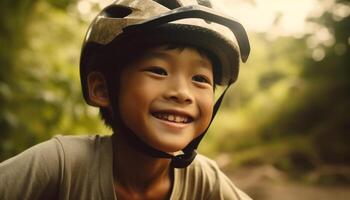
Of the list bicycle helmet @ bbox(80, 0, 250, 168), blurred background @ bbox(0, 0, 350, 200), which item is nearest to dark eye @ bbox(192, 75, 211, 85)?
bicycle helmet @ bbox(80, 0, 250, 168)

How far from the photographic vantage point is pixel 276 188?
256 inches

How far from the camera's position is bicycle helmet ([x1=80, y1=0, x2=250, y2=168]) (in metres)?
1.87

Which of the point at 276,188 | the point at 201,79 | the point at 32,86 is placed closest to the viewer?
the point at 201,79

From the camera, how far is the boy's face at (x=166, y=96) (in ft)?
6.09

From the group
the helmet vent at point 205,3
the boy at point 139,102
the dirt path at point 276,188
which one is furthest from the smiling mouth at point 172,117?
the dirt path at point 276,188

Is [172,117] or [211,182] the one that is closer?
[172,117]

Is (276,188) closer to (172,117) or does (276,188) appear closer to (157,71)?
(172,117)

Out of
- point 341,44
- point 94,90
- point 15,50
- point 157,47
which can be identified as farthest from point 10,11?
point 341,44

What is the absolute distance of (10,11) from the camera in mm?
4406

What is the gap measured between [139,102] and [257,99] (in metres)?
7.53

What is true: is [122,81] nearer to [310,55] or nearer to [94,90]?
[94,90]

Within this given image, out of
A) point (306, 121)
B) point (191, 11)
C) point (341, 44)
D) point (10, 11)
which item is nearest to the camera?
point (191, 11)

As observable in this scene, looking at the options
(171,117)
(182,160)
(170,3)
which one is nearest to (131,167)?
(182,160)

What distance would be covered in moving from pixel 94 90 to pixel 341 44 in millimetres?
6458
